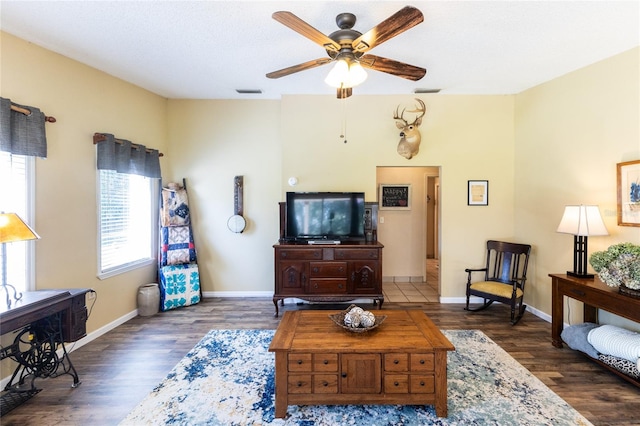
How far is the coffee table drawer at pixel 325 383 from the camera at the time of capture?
1966 millimetres

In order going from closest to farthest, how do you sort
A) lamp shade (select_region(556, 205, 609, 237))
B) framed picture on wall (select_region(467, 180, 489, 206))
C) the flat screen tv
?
lamp shade (select_region(556, 205, 609, 237)) → the flat screen tv → framed picture on wall (select_region(467, 180, 489, 206))

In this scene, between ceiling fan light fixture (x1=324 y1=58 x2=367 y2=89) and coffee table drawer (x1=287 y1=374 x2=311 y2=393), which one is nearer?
coffee table drawer (x1=287 y1=374 x2=311 y2=393)

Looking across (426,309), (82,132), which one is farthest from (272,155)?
(426,309)

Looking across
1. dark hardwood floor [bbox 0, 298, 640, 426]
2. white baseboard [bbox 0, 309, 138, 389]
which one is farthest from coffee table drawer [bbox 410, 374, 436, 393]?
white baseboard [bbox 0, 309, 138, 389]

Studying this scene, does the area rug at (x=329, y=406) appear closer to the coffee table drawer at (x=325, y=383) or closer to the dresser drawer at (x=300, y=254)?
the coffee table drawer at (x=325, y=383)

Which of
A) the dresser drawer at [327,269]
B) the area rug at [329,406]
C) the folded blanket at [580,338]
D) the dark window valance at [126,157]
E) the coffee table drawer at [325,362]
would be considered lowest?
the area rug at [329,406]

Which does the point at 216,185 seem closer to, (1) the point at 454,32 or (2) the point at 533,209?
(1) the point at 454,32

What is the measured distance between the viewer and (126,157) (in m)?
3.45

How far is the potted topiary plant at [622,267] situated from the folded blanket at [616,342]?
39cm

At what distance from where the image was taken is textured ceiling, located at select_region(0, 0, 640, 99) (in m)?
2.20

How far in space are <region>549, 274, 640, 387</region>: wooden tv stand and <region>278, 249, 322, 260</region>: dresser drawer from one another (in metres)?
2.61

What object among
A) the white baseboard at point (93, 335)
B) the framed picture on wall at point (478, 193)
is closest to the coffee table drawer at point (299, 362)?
the white baseboard at point (93, 335)

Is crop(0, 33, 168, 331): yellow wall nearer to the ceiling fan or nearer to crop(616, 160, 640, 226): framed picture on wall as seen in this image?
the ceiling fan

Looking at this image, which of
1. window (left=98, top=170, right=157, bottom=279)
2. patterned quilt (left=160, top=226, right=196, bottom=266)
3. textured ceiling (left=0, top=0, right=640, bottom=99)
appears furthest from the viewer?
patterned quilt (left=160, top=226, right=196, bottom=266)
